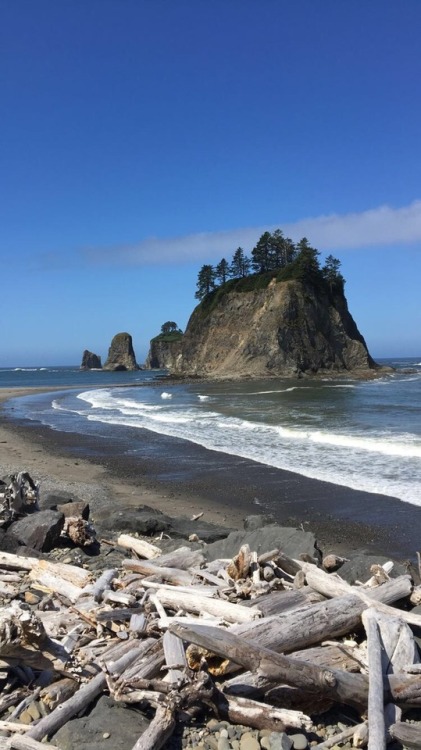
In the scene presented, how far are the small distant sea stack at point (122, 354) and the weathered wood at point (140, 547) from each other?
450ft

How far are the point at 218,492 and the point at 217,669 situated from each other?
35.3ft

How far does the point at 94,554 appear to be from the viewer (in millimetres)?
9000

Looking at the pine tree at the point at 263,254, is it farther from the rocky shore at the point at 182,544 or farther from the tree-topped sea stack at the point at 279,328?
the rocky shore at the point at 182,544

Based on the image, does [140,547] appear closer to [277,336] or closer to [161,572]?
[161,572]

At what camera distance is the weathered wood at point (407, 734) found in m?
4.37

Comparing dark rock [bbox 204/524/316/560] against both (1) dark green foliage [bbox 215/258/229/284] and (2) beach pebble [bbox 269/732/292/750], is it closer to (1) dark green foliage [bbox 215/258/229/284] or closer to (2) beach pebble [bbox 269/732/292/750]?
(2) beach pebble [bbox 269/732/292/750]

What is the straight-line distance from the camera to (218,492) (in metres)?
15.6

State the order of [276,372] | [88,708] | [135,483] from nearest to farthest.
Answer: [88,708], [135,483], [276,372]

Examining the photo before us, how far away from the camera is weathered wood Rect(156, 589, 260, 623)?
218 inches

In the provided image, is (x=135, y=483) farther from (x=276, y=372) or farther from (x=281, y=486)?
(x=276, y=372)

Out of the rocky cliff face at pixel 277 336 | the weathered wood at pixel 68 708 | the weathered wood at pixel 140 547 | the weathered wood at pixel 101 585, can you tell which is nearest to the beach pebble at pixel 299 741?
the weathered wood at pixel 68 708

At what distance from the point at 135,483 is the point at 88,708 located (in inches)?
492

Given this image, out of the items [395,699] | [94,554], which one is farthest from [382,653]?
[94,554]

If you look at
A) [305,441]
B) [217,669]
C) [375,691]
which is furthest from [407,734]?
[305,441]
